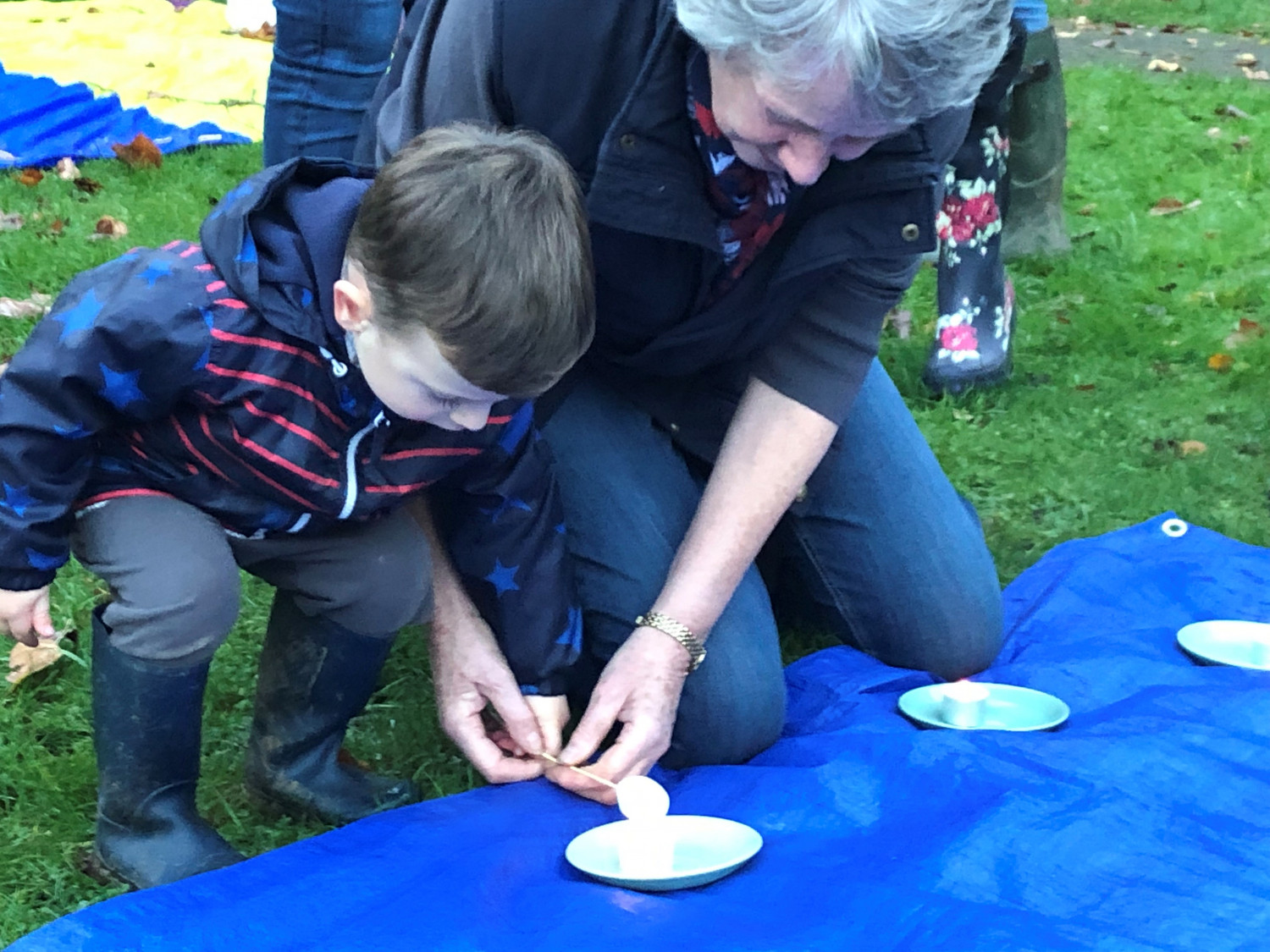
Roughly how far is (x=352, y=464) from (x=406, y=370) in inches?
7.6

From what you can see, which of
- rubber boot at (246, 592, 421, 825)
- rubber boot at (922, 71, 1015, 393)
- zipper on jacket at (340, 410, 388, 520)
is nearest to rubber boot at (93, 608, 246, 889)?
rubber boot at (246, 592, 421, 825)

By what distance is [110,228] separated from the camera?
11.8ft

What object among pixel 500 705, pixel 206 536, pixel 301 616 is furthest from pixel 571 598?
pixel 206 536

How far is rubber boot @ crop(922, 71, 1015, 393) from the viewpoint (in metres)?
3.14

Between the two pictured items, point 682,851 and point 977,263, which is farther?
point 977,263

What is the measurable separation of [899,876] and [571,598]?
514 mm

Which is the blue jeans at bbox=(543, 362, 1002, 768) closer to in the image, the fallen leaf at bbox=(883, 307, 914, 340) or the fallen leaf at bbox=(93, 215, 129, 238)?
the fallen leaf at bbox=(883, 307, 914, 340)

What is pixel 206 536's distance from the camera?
1480 millimetres

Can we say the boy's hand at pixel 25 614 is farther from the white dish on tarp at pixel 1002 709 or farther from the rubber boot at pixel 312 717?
the white dish on tarp at pixel 1002 709

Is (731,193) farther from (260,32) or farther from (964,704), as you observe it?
(260,32)

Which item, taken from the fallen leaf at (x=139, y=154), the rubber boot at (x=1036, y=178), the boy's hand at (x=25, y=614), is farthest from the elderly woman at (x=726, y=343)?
the fallen leaf at (x=139, y=154)

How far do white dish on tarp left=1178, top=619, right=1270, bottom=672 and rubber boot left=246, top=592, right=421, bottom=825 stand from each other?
106 centimetres

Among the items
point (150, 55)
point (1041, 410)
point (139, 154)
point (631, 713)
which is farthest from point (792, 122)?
point (150, 55)

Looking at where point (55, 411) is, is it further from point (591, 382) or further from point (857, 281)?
point (857, 281)
